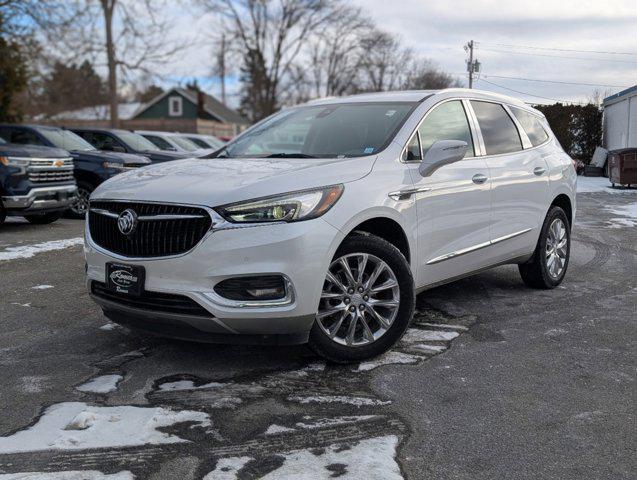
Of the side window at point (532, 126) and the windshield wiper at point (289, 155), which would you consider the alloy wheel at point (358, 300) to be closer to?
the windshield wiper at point (289, 155)

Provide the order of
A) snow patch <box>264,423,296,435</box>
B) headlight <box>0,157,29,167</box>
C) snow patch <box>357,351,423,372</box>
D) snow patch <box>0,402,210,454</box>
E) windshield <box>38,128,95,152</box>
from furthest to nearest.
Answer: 1. windshield <box>38,128,95,152</box>
2. headlight <box>0,157,29,167</box>
3. snow patch <box>357,351,423,372</box>
4. snow patch <box>264,423,296,435</box>
5. snow patch <box>0,402,210,454</box>

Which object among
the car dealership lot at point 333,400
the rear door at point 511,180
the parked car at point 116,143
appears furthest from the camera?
the parked car at point 116,143

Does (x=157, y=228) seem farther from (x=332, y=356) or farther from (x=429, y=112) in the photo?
(x=429, y=112)

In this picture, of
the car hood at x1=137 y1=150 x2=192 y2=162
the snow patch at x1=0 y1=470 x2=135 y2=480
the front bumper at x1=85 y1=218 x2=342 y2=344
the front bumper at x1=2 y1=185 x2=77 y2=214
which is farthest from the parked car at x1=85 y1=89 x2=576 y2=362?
the car hood at x1=137 y1=150 x2=192 y2=162

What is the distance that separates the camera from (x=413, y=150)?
177 inches

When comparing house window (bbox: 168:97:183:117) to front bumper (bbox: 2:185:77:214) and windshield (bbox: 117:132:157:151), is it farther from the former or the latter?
front bumper (bbox: 2:185:77:214)

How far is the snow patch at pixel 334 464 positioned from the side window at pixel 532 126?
388 cm

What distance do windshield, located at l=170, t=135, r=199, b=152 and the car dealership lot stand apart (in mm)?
12369

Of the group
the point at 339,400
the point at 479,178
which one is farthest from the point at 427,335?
the point at 339,400

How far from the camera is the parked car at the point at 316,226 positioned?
11.6 ft

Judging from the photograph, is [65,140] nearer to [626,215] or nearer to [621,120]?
[626,215]

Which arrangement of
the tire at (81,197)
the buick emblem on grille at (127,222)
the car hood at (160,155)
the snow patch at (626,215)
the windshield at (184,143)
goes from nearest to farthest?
the buick emblem on grille at (127,222) → the snow patch at (626,215) → the tire at (81,197) → the car hood at (160,155) → the windshield at (184,143)

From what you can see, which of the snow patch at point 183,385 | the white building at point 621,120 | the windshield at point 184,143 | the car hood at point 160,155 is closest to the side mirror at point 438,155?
the snow patch at point 183,385

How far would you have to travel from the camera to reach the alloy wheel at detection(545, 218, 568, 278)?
20.2 ft
